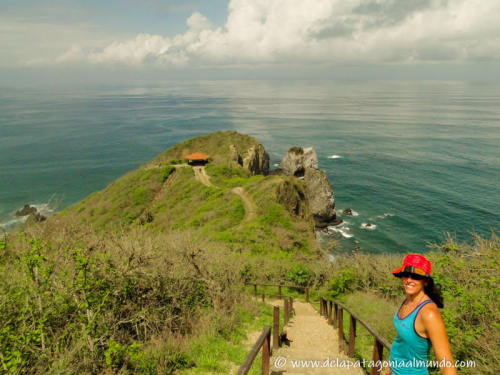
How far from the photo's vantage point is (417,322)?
3.36m

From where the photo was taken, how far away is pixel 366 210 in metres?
53.8

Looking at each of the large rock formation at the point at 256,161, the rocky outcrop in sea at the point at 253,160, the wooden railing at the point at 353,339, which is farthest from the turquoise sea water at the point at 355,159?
the rocky outcrop in sea at the point at 253,160

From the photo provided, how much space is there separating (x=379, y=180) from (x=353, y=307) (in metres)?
57.1

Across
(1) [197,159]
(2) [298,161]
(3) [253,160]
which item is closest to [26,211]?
(1) [197,159]

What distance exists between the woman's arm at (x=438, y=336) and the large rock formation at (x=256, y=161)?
184ft

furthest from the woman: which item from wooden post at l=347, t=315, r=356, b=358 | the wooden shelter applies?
the wooden shelter

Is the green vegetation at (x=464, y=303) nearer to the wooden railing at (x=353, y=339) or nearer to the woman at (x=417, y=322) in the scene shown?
the wooden railing at (x=353, y=339)

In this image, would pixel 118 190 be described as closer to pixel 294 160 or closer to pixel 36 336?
pixel 294 160

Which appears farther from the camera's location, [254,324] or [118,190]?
[118,190]

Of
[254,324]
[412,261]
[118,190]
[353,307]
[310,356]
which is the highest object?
[412,261]

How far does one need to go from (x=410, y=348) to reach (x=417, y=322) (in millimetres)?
358

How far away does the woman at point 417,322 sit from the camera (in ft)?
10.5

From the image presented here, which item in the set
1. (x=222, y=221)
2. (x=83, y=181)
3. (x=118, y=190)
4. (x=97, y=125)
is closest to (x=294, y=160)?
(x=118, y=190)

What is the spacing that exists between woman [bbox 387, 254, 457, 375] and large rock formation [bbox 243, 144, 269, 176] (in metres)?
55.9
